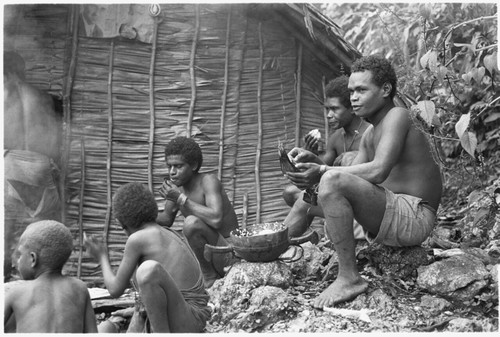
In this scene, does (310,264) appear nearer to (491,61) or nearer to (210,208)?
(210,208)

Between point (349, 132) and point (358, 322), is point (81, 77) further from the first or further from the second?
point (358, 322)

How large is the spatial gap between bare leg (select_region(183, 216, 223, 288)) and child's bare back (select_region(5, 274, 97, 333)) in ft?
5.57

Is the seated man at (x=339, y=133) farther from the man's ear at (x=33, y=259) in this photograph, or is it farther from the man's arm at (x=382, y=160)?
the man's ear at (x=33, y=259)

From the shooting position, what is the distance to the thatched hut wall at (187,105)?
6941mm

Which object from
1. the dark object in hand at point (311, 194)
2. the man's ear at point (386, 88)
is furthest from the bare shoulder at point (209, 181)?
the man's ear at point (386, 88)

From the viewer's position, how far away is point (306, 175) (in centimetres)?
474

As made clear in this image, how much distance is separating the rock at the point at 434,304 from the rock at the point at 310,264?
90cm

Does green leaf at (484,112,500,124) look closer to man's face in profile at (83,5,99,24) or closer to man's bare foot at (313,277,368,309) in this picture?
man's bare foot at (313,277,368,309)

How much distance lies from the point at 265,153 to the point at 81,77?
195 centimetres

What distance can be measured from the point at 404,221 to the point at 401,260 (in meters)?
0.35

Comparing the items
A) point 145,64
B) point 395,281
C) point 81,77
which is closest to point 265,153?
point 145,64

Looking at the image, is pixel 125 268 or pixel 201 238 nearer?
pixel 125 268

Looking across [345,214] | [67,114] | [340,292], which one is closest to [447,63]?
[345,214]

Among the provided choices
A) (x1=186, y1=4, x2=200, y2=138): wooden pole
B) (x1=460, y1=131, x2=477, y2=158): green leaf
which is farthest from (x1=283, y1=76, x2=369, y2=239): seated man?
(x1=186, y1=4, x2=200, y2=138): wooden pole
